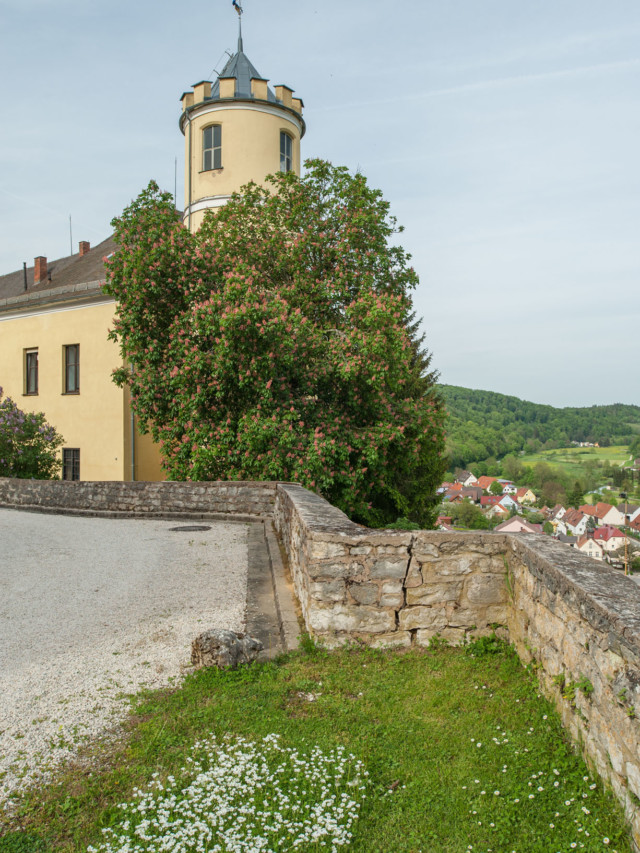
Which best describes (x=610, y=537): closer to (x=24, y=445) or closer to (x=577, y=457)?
(x=24, y=445)

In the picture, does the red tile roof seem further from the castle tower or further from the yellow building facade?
the castle tower

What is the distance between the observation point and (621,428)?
93500 millimetres

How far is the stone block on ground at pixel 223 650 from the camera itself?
14.9 ft

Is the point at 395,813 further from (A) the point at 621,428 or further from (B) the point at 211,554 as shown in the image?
(A) the point at 621,428

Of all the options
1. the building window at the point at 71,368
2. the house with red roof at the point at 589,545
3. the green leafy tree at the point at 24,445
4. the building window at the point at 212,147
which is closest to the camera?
the green leafy tree at the point at 24,445

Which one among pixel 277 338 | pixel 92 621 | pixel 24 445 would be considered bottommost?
pixel 92 621

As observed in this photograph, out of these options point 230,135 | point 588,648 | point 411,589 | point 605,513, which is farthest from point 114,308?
point 605,513

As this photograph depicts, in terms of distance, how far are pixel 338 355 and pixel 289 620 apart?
8907 millimetres

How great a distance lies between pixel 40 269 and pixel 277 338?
19.4 metres

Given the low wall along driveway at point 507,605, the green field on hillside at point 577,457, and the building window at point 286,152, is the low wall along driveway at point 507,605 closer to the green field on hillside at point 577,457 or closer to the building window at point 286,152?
the building window at point 286,152

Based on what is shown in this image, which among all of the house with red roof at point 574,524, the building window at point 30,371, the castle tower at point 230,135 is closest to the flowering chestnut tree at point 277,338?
the castle tower at point 230,135

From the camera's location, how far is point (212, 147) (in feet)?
72.5

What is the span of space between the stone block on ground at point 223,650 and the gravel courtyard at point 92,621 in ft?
0.55

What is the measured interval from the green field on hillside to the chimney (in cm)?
6139
